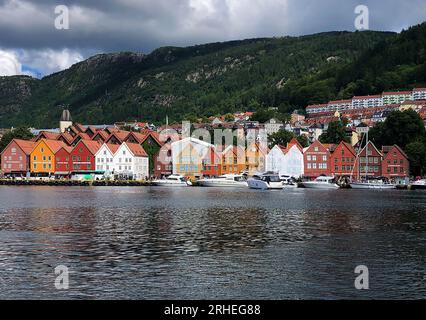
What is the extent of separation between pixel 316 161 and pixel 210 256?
415 feet

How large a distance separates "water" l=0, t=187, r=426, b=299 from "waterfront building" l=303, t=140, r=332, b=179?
102m

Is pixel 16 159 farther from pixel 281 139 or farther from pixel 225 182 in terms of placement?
pixel 281 139

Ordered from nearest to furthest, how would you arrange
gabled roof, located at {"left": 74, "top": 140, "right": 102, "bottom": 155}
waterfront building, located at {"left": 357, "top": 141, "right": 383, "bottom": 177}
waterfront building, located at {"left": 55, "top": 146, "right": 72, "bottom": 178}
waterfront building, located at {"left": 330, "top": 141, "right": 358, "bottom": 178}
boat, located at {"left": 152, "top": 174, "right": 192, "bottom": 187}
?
boat, located at {"left": 152, "top": 174, "right": 192, "bottom": 187}
waterfront building, located at {"left": 357, "top": 141, "right": 383, "bottom": 177}
gabled roof, located at {"left": 74, "top": 140, "right": 102, "bottom": 155}
waterfront building, located at {"left": 330, "top": 141, "right": 358, "bottom": 178}
waterfront building, located at {"left": 55, "top": 146, "right": 72, "bottom": 178}

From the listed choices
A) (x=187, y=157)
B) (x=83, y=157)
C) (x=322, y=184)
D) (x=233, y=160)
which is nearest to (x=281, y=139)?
(x=233, y=160)

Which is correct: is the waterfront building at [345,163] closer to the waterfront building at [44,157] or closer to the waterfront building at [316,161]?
the waterfront building at [316,161]

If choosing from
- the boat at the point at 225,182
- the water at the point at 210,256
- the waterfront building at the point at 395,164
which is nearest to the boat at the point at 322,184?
the boat at the point at 225,182

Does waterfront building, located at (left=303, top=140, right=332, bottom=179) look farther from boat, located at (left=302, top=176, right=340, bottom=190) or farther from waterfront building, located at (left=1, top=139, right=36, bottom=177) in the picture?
waterfront building, located at (left=1, top=139, right=36, bottom=177)

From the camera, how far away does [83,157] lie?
150 meters

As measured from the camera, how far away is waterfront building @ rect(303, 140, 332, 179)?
497 feet

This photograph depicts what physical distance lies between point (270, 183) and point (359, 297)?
10621 cm

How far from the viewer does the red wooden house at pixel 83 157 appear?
490ft

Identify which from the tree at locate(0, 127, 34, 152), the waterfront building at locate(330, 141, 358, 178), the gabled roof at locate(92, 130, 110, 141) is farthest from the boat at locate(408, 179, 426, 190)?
the tree at locate(0, 127, 34, 152)

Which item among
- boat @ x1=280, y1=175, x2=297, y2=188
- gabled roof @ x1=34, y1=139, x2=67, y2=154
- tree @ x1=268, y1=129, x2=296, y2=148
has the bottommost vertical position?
boat @ x1=280, y1=175, x2=297, y2=188

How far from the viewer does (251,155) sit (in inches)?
6314
